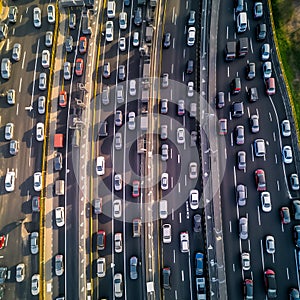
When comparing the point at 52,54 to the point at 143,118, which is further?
the point at 52,54

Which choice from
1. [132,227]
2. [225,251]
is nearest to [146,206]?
[132,227]

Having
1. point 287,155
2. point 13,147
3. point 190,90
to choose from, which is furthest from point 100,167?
point 287,155

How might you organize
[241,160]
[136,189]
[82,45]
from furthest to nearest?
1. [82,45]
2. [136,189]
3. [241,160]

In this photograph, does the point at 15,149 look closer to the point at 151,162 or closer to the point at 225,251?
the point at 151,162

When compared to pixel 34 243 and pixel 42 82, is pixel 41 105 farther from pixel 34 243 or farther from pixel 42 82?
pixel 34 243

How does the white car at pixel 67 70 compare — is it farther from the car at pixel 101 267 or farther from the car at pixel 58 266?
the car at pixel 101 267
